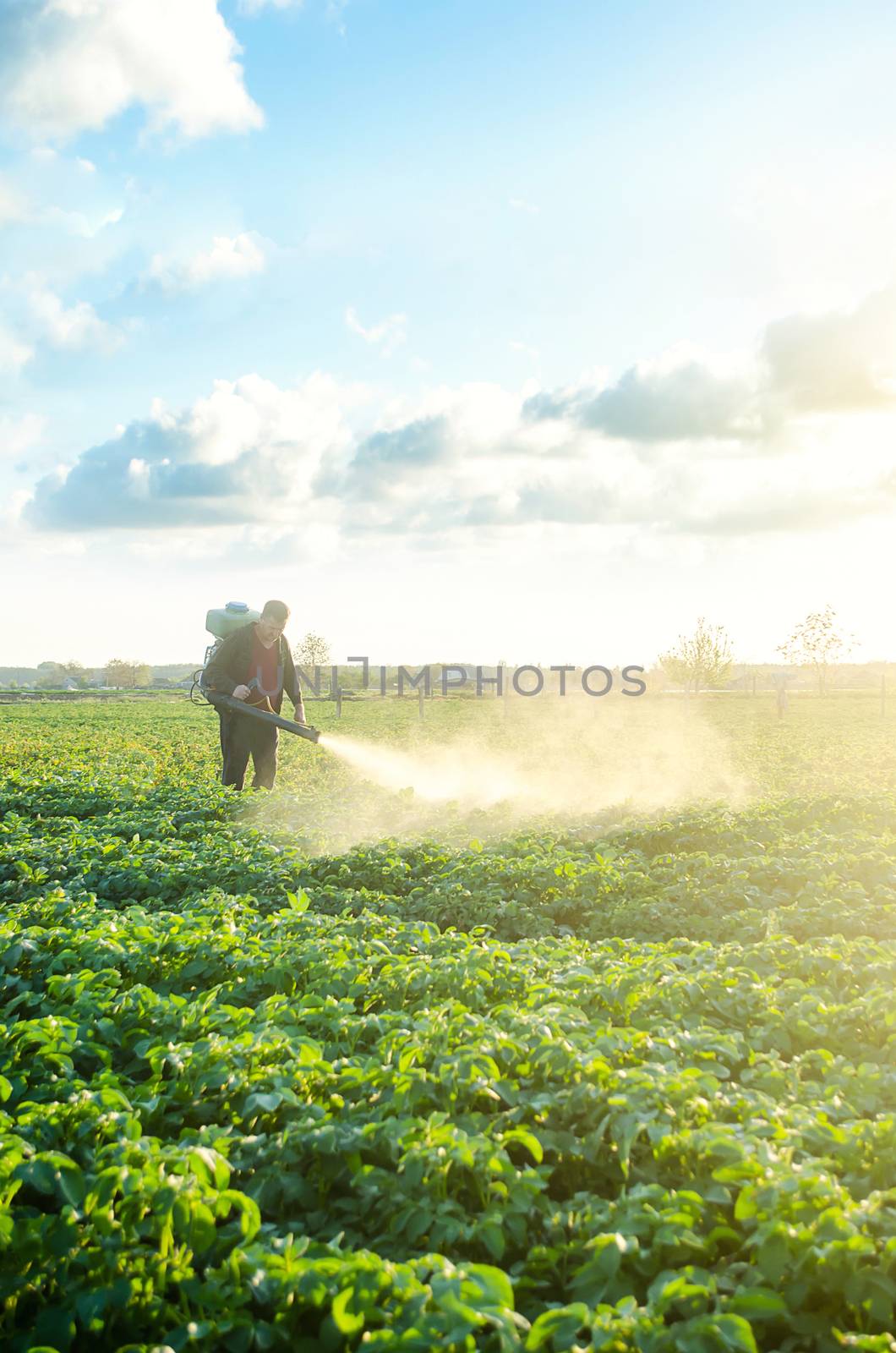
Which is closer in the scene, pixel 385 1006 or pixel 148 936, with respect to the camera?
pixel 385 1006

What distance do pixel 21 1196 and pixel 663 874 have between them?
5.03 m

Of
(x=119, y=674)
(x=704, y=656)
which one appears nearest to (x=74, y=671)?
(x=119, y=674)

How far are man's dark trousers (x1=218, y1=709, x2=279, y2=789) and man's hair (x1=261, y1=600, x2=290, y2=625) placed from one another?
3.77 feet

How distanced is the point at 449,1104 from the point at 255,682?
27.2 ft

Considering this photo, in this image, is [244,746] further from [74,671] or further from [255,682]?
[74,671]

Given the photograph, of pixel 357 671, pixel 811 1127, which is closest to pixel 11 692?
pixel 357 671

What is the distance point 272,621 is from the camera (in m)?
10.9

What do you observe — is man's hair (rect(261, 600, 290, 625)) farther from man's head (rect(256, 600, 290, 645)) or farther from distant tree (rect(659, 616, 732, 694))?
distant tree (rect(659, 616, 732, 694))

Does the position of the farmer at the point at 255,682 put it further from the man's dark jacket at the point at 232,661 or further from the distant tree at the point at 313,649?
the distant tree at the point at 313,649

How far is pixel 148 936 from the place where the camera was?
511cm

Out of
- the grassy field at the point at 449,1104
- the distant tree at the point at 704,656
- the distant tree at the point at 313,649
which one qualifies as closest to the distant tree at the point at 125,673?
the distant tree at the point at 313,649

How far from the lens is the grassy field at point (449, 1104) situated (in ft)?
8.47

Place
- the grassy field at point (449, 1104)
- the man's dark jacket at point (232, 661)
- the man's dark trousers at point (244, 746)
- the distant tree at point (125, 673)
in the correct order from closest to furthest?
the grassy field at point (449, 1104) → the man's dark jacket at point (232, 661) → the man's dark trousers at point (244, 746) → the distant tree at point (125, 673)

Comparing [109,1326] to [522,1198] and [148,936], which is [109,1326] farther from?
[148,936]
